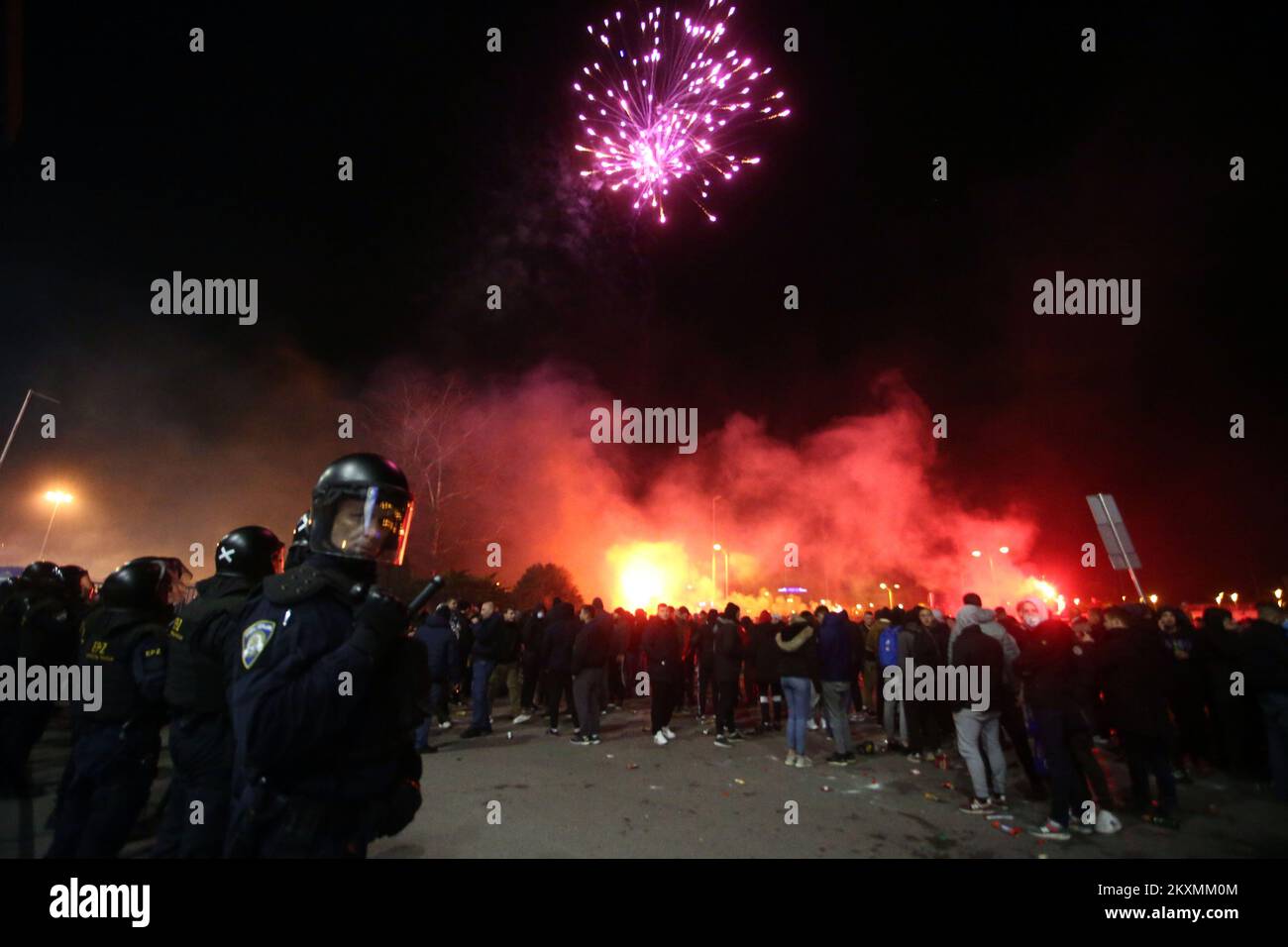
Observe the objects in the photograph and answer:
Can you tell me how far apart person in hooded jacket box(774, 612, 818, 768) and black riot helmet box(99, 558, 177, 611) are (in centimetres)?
661

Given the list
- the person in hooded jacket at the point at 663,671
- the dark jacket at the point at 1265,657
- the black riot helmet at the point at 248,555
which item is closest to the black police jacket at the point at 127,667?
the black riot helmet at the point at 248,555

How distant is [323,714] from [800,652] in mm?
7071

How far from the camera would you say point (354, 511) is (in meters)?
2.44

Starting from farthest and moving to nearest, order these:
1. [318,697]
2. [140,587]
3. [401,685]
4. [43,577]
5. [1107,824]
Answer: [43,577], [1107,824], [140,587], [401,685], [318,697]

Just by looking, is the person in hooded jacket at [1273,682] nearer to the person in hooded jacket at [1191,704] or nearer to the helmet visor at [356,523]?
the person in hooded jacket at [1191,704]

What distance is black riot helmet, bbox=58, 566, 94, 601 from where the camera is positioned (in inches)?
303

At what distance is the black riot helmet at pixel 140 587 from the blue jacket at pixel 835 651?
7.19 meters

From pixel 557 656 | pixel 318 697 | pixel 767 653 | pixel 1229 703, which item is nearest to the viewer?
pixel 318 697

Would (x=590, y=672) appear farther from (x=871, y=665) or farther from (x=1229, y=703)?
(x=1229, y=703)

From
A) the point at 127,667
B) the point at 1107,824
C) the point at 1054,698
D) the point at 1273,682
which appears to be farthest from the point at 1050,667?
the point at 127,667

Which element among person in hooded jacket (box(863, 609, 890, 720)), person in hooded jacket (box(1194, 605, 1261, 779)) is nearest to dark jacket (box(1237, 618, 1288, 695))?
person in hooded jacket (box(1194, 605, 1261, 779))

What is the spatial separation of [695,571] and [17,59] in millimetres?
39282

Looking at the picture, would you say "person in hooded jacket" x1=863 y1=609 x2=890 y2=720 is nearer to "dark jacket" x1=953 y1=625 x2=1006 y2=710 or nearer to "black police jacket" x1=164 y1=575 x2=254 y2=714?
"dark jacket" x1=953 y1=625 x2=1006 y2=710
